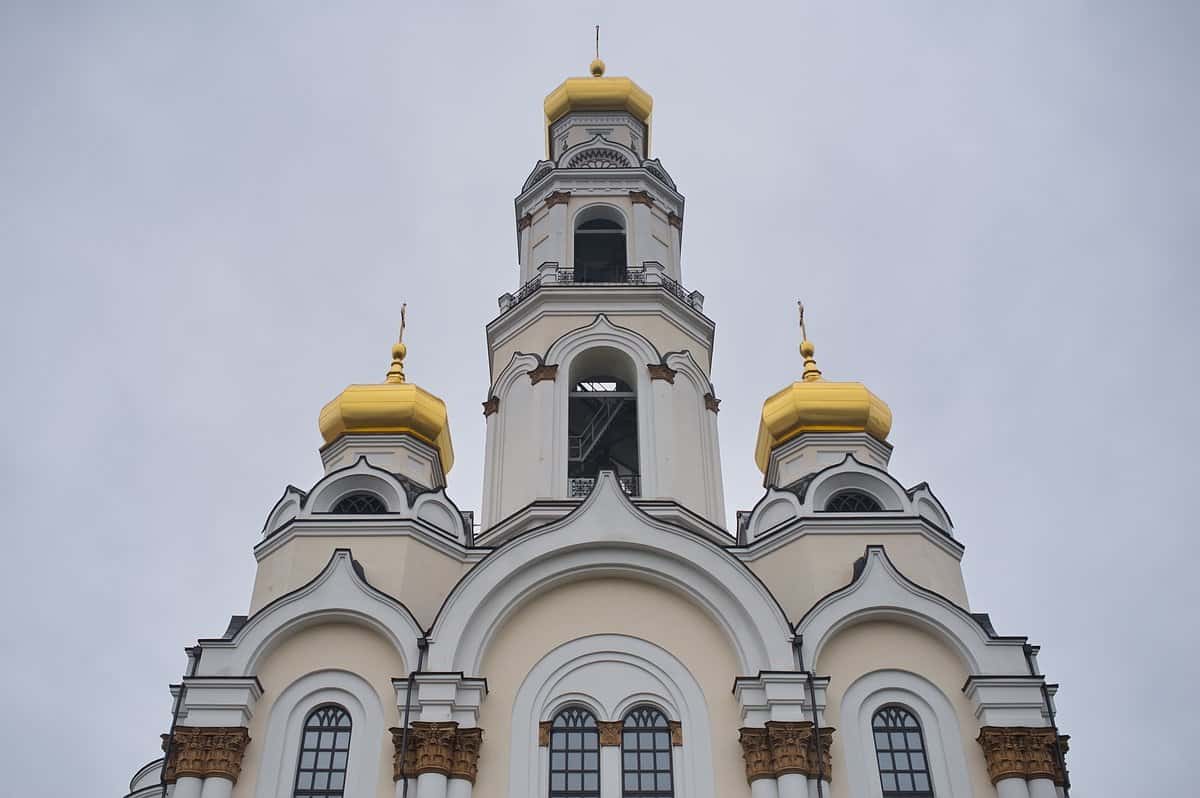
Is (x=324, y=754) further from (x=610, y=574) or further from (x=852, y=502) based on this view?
(x=852, y=502)

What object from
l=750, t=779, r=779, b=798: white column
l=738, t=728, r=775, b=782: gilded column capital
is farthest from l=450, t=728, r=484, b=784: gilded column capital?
l=750, t=779, r=779, b=798: white column

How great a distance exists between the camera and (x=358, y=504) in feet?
66.3

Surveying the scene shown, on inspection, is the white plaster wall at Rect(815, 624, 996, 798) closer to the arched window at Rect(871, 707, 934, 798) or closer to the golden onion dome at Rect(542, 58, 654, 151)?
the arched window at Rect(871, 707, 934, 798)

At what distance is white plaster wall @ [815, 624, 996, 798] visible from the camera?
16375mm

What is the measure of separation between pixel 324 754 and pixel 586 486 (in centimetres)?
641

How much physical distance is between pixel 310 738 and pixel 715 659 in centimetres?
553

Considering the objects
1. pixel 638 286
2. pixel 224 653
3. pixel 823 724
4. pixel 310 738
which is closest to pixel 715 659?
pixel 823 724

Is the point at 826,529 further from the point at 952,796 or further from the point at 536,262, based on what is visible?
the point at 536,262

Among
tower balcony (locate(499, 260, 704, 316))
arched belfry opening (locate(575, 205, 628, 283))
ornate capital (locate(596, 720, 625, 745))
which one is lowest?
ornate capital (locate(596, 720, 625, 745))

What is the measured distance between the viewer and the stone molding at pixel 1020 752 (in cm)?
1575

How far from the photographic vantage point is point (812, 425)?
2283 cm

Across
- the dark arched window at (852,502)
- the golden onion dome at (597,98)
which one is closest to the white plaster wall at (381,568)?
the dark arched window at (852,502)

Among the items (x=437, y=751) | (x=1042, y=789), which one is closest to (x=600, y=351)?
(x=437, y=751)

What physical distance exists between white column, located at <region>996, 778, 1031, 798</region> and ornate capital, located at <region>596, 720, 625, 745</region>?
191 inches
